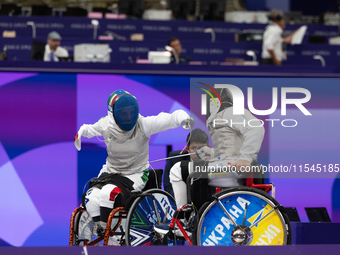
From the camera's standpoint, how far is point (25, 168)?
3.28 metres

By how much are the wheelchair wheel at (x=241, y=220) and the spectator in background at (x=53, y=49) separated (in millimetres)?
4019

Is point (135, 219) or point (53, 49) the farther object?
point (53, 49)

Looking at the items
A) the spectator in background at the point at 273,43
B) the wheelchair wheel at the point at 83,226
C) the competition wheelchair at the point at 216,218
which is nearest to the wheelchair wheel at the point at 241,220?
the competition wheelchair at the point at 216,218

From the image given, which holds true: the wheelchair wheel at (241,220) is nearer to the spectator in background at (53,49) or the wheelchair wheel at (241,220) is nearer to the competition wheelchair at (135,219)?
the competition wheelchair at (135,219)

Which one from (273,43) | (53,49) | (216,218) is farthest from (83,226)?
(273,43)

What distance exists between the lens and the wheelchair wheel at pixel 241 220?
2205mm

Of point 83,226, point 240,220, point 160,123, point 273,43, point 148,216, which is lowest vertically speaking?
point 83,226

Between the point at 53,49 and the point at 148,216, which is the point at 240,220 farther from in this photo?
the point at 53,49

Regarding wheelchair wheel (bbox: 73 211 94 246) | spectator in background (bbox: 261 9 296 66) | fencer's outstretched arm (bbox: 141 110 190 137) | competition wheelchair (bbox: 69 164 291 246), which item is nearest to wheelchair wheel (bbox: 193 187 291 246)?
competition wheelchair (bbox: 69 164 291 246)

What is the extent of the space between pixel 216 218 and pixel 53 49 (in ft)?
14.2

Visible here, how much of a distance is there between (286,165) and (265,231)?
35cm

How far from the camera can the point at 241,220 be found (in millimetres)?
2244

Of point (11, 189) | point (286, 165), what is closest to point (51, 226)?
point (11, 189)

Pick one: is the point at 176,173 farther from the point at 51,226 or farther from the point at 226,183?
the point at 51,226
